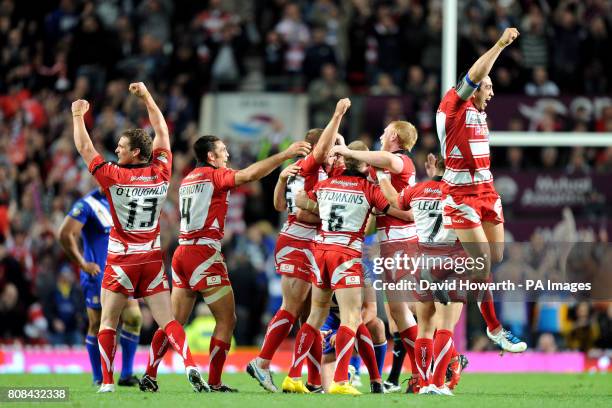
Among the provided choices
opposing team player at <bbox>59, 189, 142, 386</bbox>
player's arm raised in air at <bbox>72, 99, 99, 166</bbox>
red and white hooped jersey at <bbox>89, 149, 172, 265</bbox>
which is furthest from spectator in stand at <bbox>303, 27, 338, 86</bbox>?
player's arm raised in air at <bbox>72, 99, 99, 166</bbox>

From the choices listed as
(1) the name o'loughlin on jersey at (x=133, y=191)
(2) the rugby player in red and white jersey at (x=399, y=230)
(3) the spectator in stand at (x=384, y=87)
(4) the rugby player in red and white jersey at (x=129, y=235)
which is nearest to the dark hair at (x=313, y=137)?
(2) the rugby player in red and white jersey at (x=399, y=230)

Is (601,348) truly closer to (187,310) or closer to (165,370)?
(165,370)

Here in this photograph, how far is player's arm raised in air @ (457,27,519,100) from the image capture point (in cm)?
973

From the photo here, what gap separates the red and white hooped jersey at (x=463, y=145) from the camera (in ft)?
33.7

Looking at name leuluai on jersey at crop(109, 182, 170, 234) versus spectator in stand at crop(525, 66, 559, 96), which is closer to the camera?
name leuluai on jersey at crop(109, 182, 170, 234)

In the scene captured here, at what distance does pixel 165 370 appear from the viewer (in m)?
15.9

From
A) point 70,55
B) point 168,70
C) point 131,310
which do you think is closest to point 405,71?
point 168,70

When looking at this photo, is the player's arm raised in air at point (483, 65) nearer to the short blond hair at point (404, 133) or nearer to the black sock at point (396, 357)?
the short blond hair at point (404, 133)

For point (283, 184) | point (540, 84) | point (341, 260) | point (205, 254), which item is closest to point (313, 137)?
Answer: point (283, 184)

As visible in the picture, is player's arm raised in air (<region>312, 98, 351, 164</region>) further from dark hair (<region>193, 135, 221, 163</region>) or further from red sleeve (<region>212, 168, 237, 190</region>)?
dark hair (<region>193, 135, 221, 163</region>)

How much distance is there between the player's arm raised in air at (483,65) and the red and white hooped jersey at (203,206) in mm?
2037

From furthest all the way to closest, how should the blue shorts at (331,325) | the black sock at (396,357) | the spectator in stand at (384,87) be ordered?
the spectator in stand at (384,87) → the black sock at (396,357) → the blue shorts at (331,325)

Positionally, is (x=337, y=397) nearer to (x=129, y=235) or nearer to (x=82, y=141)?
(x=129, y=235)

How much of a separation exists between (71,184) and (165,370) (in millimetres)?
3952
